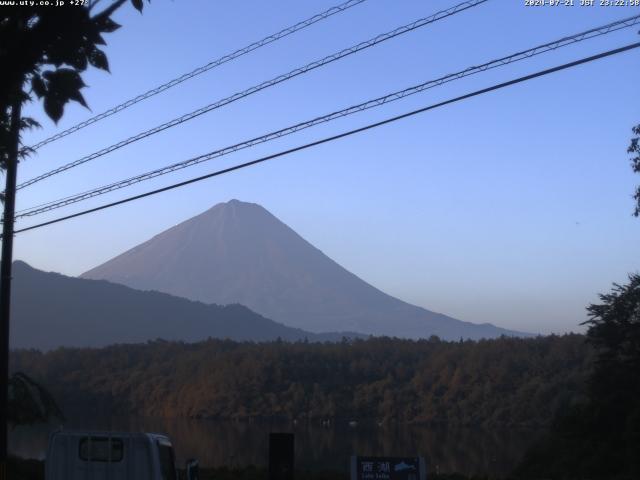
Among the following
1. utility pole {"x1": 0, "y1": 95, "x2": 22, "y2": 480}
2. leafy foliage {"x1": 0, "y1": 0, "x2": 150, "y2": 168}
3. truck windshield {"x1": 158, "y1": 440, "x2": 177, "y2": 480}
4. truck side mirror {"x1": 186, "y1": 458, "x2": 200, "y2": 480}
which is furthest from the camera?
utility pole {"x1": 0, "y1": 95, "x2": 22, "y2": 480}

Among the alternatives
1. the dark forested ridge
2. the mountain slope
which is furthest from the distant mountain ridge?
the dark forested ridge

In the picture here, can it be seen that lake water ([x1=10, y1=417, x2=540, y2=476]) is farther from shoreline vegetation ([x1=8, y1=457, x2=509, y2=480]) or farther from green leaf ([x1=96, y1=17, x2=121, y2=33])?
green leaf ([x1=96, y1=17, x2=121, y2=33])

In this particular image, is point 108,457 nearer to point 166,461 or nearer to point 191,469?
point 166,461

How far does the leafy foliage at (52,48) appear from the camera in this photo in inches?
173

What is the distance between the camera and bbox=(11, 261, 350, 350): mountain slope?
7800cm

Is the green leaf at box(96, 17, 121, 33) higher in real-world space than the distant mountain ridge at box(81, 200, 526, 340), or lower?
lower

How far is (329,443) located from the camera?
29.2m

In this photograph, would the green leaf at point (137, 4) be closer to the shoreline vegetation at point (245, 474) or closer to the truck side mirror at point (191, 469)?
the truck side mirror at point (191, 469)

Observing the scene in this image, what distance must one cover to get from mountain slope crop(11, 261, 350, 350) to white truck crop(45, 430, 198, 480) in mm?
65597

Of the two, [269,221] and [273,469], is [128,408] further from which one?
[269,221]

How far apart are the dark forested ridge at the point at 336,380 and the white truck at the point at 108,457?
1039 inches

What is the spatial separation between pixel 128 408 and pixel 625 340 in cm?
2587

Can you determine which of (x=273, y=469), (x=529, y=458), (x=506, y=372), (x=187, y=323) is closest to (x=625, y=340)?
(x=529, y=458)

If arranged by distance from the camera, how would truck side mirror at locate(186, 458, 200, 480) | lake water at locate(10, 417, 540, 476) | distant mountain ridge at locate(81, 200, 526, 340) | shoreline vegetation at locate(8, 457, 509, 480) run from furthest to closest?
distant mountain ridge at locate(81, 200, 526, 340)
lake water at locate(10, 417, 540, 476)
shoreline vegetation at locate(8, 457, 509, 480)
truck side mirror at locate(186, 458, 200, 480)
